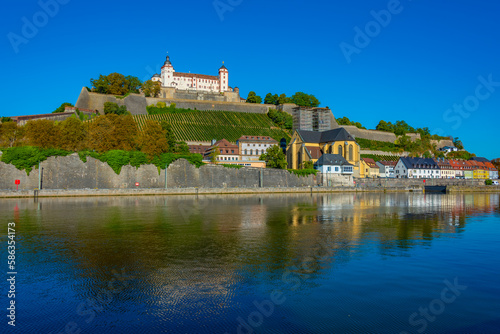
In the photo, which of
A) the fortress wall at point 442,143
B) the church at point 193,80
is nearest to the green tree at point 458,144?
the fortress wall at point 442,143

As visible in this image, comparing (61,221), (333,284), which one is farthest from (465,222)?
(61,221)

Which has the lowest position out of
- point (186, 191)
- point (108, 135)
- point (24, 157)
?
point (186, 191)

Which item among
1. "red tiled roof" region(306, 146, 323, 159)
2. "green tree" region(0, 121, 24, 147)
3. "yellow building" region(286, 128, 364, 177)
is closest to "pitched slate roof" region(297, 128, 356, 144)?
"yellow building" region(286, 128, 364, 177)

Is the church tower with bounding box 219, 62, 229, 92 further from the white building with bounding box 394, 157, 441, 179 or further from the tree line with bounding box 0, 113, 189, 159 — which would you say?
the tree line with bounding box 0, 113, 189, 159

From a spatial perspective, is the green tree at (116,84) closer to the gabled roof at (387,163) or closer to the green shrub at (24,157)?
the green shrub at (24,157)

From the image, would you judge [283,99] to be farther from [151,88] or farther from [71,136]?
[71,136]

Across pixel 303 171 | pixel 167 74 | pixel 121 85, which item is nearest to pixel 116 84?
pixel 121 85

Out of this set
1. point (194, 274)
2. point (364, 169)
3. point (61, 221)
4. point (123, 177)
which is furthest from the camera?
point (364, 169)

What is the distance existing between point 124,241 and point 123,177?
35.0 meters

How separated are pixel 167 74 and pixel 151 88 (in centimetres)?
1539

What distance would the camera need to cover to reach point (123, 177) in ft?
153

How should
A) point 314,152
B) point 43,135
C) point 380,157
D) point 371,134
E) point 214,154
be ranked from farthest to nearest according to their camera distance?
point 371,134, point 380,157, point 314,152, point 214,154, point 43,135

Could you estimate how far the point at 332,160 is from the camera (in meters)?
62.4

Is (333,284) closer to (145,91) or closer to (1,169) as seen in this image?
(1,169)
